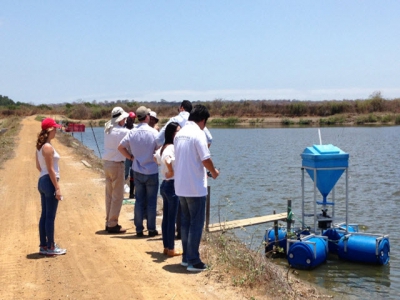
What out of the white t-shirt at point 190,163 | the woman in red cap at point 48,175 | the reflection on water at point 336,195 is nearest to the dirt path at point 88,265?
the woman in red cap at point 48,175

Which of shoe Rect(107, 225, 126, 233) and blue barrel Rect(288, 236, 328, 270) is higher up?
shoe Rect(107, 225, 126, 233)

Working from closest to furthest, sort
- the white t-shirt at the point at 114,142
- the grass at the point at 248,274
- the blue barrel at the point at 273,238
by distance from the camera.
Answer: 1. the grass at the point at 248,274
2. the white t-shirt at the point at 114,142
3. the blue barrel at the point at 273,238

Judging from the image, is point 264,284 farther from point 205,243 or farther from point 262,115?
point 262,115

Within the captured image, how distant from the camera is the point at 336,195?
52.8 ft

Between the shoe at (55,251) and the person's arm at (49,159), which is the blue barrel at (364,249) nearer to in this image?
the shoe at (55,251)

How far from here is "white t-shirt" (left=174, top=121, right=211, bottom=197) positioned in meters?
6.05

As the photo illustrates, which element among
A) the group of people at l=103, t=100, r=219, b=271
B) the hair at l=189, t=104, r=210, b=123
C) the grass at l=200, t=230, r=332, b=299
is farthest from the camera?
the hair at l=189, t=104, r=210, b=123

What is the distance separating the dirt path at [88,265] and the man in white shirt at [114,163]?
1.23 feet

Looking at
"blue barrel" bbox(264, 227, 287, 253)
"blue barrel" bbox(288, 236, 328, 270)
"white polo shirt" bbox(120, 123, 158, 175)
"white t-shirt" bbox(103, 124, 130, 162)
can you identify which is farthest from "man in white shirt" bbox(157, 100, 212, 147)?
"blue barrel" bbox(264, 227, 287, 253)

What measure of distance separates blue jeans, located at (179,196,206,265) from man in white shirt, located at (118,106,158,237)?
1517 mm

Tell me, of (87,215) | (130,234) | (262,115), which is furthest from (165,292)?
(262,115)

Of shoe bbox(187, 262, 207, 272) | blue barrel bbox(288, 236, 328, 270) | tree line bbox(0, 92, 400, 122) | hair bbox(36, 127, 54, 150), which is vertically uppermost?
tree line bbox(0, 92, 400, 122)

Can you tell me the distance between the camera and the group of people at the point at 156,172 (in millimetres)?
6113

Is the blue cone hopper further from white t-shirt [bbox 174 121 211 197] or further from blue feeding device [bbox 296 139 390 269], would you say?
white t-shirt [bbox 174 121 211 197]
